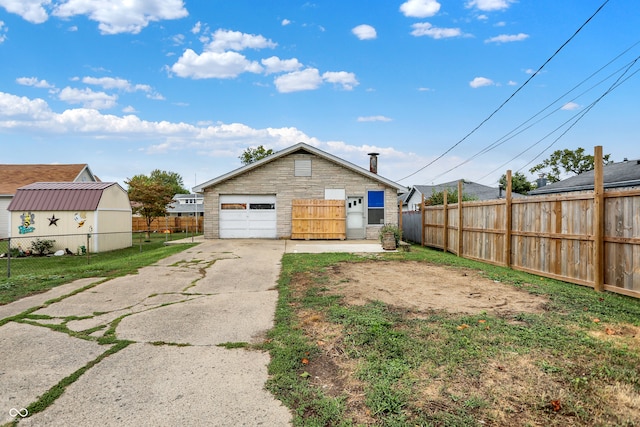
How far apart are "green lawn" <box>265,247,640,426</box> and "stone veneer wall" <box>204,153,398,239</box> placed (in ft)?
41.2

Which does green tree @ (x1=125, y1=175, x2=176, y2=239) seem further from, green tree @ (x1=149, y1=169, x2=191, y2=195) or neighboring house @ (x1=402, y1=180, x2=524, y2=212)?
green tree @ (x1=149, y1=169, x2=191, y2=195)

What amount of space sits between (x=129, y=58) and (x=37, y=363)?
15703mm

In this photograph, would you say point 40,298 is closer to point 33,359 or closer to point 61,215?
point 33,359

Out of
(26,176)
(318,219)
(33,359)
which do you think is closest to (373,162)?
(318,219)

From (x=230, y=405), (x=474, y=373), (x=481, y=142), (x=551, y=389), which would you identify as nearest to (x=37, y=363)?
(x=230, y=405)

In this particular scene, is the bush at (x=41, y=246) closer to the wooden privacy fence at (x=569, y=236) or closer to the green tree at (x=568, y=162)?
the wooden privacy fence at (x=569, y=236)

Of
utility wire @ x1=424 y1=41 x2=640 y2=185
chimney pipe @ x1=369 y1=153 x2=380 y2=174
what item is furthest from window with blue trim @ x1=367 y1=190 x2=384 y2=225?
utility wire @ x1=424 y1=41 x2=640 y2=185

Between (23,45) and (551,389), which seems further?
(23,45)

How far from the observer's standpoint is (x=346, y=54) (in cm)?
1597

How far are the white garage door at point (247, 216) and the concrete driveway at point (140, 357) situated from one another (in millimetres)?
10616

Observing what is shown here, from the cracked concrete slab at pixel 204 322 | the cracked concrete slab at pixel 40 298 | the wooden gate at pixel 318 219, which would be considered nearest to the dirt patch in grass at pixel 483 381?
the cracked concrete slab at pixel 204 322

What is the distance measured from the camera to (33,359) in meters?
3.32

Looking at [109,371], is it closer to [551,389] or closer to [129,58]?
[551,389]

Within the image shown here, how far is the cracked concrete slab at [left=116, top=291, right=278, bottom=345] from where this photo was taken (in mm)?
3961
